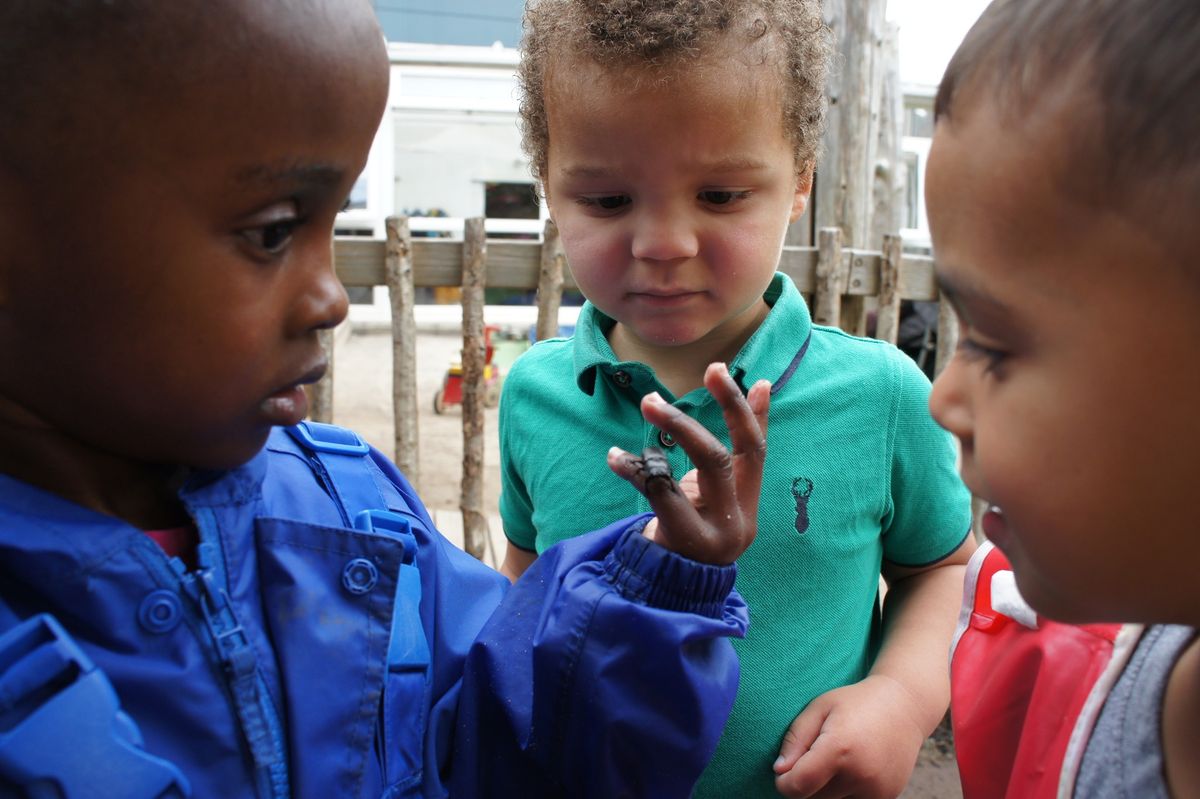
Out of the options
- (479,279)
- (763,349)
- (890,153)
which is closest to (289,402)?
(763,349)

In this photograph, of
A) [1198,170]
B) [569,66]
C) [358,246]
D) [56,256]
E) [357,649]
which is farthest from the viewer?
[358,246]

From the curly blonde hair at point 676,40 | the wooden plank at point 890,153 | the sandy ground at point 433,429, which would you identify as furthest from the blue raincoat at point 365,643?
the wooden plank at point 890,153

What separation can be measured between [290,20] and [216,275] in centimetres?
24

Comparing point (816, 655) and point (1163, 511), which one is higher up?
point (1163, 511)

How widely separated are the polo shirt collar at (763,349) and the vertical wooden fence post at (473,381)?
8.71 feet

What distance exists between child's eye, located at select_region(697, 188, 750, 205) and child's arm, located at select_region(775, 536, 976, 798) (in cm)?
74

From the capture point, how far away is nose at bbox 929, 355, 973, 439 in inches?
35.6

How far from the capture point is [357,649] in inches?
43.4

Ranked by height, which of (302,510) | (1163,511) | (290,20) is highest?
(290,20)

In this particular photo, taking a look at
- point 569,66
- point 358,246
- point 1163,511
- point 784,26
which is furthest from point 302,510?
point 358,246

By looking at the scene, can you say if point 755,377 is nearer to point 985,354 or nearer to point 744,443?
point 744,443

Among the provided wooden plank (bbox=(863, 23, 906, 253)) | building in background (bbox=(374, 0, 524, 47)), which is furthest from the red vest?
building in background (bbox=(374, 0, 524, 47))

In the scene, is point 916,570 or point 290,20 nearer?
point 290,20

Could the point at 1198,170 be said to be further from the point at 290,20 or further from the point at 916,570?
the point at 916,570
